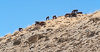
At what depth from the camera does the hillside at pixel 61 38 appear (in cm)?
2061

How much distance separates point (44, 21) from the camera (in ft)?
104

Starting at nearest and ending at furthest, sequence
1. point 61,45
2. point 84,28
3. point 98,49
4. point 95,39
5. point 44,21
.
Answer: point 98,49, point 95,39, point 61,45, point 84,28, point 44,21

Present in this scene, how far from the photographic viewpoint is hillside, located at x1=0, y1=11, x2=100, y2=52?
20609mm

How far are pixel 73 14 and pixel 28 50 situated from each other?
31.6 ft

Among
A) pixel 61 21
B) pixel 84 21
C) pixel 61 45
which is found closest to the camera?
pixel 61 45

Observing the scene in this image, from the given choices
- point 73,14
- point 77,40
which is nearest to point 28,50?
point 77,40

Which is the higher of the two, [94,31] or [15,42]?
[15,42]

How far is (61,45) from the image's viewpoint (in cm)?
2217

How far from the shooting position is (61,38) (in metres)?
23.1

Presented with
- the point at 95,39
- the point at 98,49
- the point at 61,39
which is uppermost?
the point at 61,39

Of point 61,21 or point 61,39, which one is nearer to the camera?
point 61,39

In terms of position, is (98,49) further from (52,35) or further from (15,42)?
(15,42)

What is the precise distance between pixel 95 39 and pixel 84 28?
11.3 feet

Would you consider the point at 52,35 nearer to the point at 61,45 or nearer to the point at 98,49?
the point at 61,45
